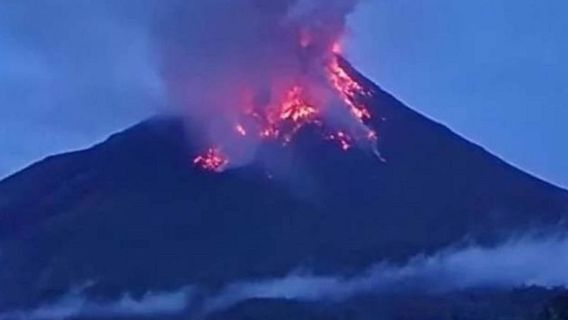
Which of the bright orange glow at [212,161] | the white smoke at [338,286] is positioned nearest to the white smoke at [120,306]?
the white smoke at [338,286]

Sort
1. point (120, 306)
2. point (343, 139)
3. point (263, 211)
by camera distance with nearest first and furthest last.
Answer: point (120, 306) < point (263, 211) < point (343, 139)

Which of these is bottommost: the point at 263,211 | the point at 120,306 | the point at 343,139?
the point at 120,306

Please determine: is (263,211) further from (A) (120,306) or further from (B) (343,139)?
(A) (120,306)

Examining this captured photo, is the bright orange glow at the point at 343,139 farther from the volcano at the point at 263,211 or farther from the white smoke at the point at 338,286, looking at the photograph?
the white smoke at the point at 338,286

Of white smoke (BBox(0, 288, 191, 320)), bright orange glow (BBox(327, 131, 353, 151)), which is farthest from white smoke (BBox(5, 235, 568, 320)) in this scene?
bright orange glow (BBox(327, 131, 353, 151))

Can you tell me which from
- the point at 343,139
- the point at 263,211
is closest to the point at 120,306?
the point at 263,211

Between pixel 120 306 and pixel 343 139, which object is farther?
pixel 343 139

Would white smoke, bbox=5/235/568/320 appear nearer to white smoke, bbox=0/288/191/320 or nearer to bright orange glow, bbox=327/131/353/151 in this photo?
white smoke, bbox=0/288/191/320
